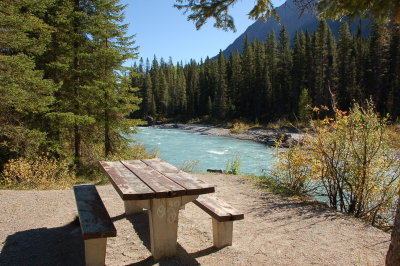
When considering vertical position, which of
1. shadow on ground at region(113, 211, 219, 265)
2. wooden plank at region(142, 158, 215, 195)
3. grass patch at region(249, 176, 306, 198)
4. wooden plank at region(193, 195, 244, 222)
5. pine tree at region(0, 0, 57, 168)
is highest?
pine tree at region(0, 0, 57, 168)

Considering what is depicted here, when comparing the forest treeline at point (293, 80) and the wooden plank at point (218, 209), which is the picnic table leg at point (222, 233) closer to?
the wooden plank at point (218, 209)

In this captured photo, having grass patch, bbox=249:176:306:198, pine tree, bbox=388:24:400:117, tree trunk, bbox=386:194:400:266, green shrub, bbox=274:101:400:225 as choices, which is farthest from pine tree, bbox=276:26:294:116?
tree trunk, bbox=386:194:400:266

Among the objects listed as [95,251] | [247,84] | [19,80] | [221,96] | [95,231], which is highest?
[247,84]

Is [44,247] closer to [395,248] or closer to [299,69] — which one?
[395,248]

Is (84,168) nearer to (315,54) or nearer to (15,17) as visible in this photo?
(15,17)

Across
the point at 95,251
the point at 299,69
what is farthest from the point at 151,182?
the point at 299,69

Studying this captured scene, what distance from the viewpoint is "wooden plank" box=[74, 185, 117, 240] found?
3043 mm

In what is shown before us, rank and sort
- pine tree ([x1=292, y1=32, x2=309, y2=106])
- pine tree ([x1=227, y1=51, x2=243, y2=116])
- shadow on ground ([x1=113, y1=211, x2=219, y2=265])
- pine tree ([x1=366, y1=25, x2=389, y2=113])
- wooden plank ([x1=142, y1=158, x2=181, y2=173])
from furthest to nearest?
pine tree ([x1=227, y1=51, x2=243, y2=116]) → pine tree ([x1=292, y1=32, x2=309, y2=106]) → pine tree ([x1=366, y1=25, x2=389, y2=113]) → wooden plank ([x1=142, y1=158, x2=181, y2=173]) → shadow on ground ([x1=113, y1=211, x2=219, y2=265])

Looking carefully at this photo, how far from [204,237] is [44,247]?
1972 millimetres

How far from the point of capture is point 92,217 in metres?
3.42

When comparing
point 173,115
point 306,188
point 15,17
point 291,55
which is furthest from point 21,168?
point 173,115

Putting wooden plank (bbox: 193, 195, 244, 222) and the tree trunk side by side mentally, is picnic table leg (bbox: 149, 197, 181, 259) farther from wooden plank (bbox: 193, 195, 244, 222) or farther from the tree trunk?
the tree trunk

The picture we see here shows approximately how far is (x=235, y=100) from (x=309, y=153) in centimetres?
4601

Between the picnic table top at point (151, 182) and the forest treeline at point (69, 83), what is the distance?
212 inches
